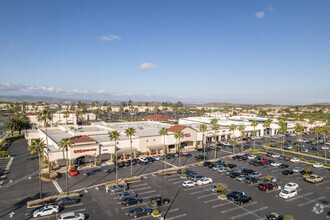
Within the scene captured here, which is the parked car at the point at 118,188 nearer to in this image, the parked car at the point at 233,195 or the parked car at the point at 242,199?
the parked car at the point at 233,195

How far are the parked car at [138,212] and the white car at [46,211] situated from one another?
11112mm

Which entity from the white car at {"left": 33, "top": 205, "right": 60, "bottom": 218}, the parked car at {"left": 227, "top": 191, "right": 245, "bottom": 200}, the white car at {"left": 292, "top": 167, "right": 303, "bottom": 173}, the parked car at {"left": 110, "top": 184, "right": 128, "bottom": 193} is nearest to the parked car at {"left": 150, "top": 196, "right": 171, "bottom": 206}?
the parked car at {"left": 110, "top": 184, "right": 128, "bottom": 193}

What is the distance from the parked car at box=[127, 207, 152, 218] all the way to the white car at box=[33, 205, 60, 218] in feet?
36.5

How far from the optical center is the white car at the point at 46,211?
30531mm

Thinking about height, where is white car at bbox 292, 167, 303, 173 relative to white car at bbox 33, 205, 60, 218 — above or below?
below

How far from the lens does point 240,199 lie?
3578 cm

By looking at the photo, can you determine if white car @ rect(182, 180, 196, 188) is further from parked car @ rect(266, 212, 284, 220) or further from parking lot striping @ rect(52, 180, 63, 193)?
parking lot striping @ rect(52, 180, 63, 193)

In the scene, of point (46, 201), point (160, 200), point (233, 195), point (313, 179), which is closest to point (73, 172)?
point (46, 201)

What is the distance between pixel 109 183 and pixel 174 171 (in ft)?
54.6

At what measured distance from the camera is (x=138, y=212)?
31.1 meters

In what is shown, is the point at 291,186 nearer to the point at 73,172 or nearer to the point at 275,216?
the point at 275,216

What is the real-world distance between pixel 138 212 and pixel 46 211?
13697 mm

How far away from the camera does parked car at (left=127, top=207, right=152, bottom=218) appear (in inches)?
1212

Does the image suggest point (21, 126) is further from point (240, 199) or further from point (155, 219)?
point (240, 199)
